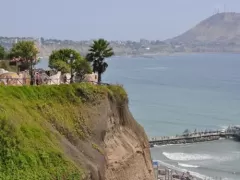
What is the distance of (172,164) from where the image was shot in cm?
7012

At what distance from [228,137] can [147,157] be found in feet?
187

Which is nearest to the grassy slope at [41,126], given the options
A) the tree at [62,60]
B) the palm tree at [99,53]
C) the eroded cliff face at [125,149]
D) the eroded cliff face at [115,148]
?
the eroded cliff face at [115,148]

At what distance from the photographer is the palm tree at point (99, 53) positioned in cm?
3966

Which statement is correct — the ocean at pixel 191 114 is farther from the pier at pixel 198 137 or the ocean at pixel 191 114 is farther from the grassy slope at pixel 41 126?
the grassy slope at pixel 41 126

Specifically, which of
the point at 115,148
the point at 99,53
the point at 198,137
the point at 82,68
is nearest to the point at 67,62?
the point at 82,68

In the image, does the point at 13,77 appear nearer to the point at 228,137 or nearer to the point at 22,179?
the point at 22,179

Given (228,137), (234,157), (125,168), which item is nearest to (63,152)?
(125,168)

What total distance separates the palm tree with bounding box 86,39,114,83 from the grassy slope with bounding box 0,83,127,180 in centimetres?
836

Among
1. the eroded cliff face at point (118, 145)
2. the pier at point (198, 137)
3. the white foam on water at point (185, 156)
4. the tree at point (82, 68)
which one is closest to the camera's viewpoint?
the eroded cliff face at point (118, 145)

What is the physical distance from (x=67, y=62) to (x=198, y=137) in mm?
40721

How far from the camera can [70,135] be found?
2766cm

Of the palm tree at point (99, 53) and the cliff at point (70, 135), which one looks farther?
the palm tree at point (99, 53)

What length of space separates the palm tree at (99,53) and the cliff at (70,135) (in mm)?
6227

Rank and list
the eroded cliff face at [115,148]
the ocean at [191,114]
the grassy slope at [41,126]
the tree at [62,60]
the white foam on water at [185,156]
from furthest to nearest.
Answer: the white foam on water at [185,156] → the ocean at [191,114] → the tree at [62,60] → the eroded cliff face at [115,148] → the grassy slope at [41,126]
